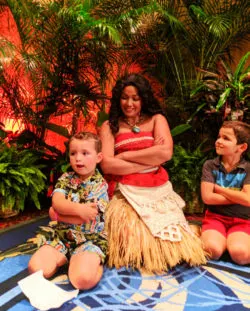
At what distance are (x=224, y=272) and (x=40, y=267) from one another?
1.00m

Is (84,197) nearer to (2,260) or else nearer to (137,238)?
(137,238)

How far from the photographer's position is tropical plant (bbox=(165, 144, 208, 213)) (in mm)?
2809

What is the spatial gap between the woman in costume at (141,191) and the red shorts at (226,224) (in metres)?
0.20

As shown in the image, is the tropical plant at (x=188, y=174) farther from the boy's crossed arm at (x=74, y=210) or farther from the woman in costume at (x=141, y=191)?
the boy's crossed arm at (x=74, y=210)

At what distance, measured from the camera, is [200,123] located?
2955 millimetres

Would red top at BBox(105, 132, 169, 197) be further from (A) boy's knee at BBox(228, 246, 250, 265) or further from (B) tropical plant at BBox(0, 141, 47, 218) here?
(B) tropical plant at BBox(0, 141, 47, 218)

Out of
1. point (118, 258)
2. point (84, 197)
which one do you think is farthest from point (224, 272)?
point (84, 197)

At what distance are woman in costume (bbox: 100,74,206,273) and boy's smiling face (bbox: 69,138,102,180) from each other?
25 centimetres

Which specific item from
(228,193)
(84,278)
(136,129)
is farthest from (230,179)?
(84,278)

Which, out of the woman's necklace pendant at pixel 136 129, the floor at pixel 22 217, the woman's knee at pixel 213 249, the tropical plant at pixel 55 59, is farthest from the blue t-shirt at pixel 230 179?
the floor at pixel 22 217

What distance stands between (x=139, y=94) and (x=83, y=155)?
64cm

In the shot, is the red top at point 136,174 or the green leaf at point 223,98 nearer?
the red top at point 136,174

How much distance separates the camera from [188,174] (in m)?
2.81

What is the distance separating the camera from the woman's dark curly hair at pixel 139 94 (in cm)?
219
